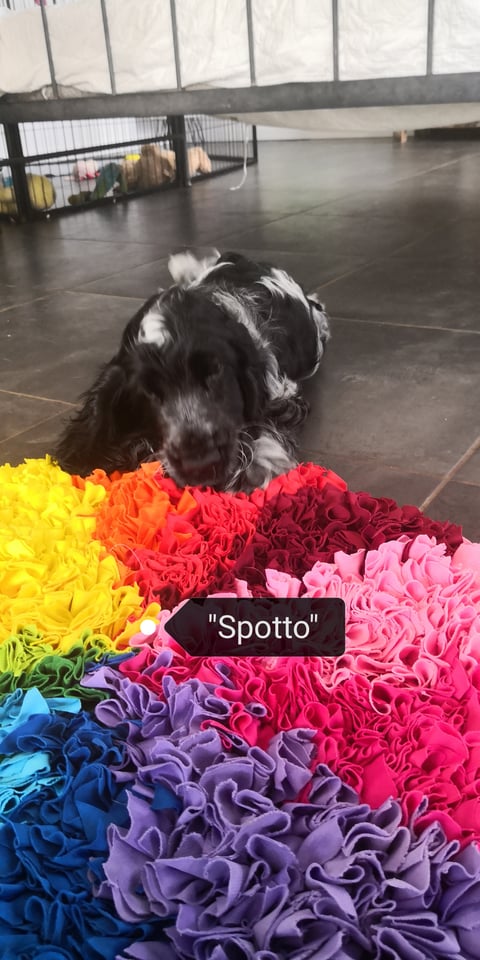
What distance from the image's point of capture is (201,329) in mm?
1870

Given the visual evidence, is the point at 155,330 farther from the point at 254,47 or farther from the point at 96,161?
the point at 96,161

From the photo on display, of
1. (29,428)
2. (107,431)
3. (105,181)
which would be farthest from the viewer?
(105,181)

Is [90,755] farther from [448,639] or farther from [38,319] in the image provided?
[38,319]

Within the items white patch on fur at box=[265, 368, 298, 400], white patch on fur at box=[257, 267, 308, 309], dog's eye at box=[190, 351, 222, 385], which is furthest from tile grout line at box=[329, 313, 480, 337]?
dog's eye at box=[190, 351, 222, 385]

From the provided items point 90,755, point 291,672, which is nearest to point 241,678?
point 291,672

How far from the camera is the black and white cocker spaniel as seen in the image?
1825mm

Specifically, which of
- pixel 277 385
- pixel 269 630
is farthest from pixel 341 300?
pixel 269 630

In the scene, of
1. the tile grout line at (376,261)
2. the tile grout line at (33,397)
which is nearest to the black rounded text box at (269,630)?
the tile grout line at (33,397)

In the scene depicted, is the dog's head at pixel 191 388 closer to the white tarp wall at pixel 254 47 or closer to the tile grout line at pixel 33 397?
the tile grout line at pixel 33 397

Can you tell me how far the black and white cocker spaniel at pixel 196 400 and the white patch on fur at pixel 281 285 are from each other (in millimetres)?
145

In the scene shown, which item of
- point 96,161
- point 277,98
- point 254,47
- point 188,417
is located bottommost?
point 188,417

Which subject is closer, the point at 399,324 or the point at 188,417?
the point at 188,417

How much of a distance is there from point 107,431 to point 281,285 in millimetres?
828

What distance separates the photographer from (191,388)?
1835 mm
